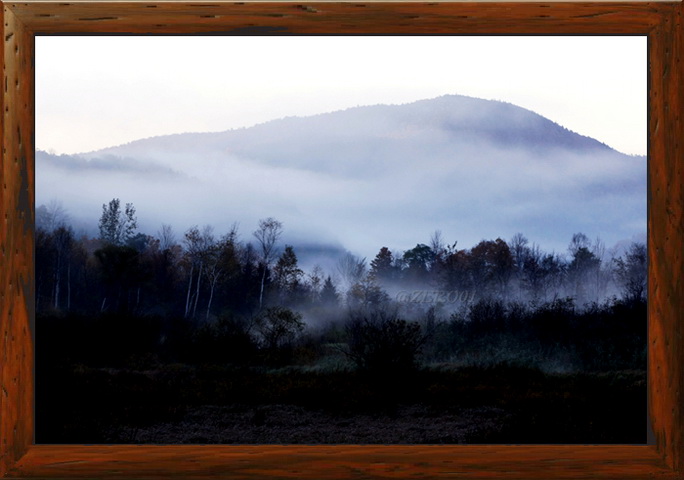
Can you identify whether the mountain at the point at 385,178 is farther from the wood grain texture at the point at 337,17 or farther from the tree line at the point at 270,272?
the wood grain texture at the point at 337,17

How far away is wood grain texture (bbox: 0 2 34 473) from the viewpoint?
3953 mm

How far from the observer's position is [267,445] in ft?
13.0

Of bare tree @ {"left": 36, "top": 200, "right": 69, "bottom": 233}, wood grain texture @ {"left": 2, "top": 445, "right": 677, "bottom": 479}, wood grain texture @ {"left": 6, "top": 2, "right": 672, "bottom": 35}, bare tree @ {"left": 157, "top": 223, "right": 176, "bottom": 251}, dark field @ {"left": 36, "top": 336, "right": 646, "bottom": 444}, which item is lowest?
wood grain texture @ {"left": 2, "top": 445, "right": 677, "bottom": 479}

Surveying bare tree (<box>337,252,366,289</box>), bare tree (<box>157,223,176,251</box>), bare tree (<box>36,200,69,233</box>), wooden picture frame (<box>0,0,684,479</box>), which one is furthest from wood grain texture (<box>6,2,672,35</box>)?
bare tree (<box>337,252,366,289</box>)

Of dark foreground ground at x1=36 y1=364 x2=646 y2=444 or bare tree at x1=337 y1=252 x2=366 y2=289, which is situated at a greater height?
bare tree at x1=337 y1=252 x2=366 y2=289

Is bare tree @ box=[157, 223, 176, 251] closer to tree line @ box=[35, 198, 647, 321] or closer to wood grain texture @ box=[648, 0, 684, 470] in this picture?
tree line @ box=[35, 198, 647, 321]

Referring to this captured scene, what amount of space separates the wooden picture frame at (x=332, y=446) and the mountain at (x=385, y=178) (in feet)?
1.06

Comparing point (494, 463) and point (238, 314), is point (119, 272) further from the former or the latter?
point (494, 463)

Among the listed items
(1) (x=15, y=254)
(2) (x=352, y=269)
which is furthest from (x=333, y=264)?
(1) (x=15, y=254)

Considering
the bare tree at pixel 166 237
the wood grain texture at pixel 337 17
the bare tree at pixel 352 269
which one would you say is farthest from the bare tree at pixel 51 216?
the bare tree at pixel 352 269

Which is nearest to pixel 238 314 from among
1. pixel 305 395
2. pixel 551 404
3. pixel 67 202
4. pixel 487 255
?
pixel 305 395

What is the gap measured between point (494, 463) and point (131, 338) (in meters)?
2.02

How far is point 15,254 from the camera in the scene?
13.0ft

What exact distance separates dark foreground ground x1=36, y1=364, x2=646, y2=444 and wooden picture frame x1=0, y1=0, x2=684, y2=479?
255mm
